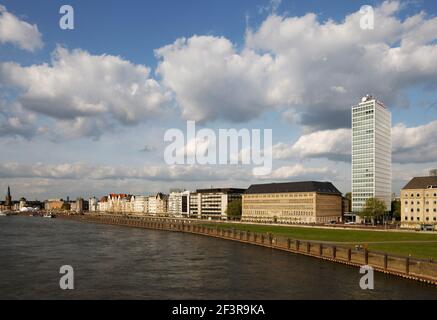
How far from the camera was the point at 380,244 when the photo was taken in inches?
2822

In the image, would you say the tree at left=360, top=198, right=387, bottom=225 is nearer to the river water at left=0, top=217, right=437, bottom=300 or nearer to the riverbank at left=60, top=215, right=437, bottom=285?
the riverbank at left=60, top=215, right=437, bottom=285

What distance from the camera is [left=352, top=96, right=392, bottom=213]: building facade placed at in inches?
7515

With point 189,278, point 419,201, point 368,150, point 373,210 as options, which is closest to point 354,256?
point 189,278

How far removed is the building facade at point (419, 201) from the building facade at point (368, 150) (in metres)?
31.5

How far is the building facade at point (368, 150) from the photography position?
19088cm

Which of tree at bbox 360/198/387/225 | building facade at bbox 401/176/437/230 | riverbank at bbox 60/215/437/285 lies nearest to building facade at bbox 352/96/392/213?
tree at bbox 360/198/387/225

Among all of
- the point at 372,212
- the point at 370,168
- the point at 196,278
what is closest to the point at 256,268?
the point at 196,278

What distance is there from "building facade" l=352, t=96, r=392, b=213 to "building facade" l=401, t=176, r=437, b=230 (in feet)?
103

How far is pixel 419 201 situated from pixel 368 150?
1685 inches

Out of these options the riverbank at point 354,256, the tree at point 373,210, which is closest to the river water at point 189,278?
the riverbank at point 354,256

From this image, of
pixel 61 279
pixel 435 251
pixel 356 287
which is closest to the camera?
pixel 356 287

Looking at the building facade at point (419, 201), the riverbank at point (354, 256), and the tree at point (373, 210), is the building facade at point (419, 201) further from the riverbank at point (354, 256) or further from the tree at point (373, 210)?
the riverbank at point (354, 256)
